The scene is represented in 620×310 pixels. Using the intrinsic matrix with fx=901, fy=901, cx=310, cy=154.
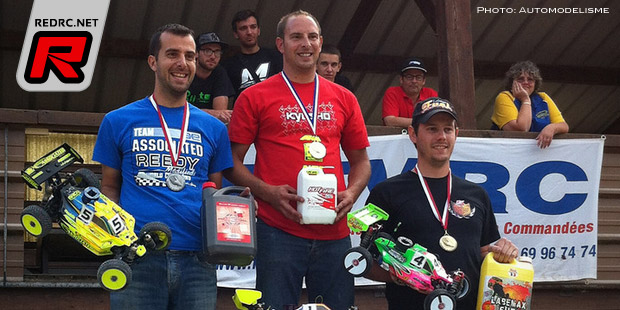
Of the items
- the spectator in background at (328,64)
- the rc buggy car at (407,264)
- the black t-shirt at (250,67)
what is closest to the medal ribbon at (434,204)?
the rc buggy car at (407,264)

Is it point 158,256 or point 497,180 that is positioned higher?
point 497,180

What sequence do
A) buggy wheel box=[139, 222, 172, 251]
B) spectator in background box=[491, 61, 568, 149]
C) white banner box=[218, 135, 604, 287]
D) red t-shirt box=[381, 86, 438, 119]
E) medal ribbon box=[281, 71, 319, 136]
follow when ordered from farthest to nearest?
red t-shirt box=[381, 86, 438, 119], spectator in background box=[491, 61, 568, 149], white banner box=[218, 135, 604, 287], medal ribbon box=[281, 71, 319, 136], buggy wheel box=[139, 222, 172, 251]

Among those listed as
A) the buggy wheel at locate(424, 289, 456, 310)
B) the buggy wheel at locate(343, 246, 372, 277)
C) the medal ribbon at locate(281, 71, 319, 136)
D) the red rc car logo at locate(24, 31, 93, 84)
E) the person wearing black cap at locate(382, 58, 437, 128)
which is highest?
the red rc car logo at locate(24, 31, 93, 84)

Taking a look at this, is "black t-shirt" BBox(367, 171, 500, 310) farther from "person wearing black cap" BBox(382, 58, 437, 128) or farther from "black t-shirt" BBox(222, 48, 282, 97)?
"person wearing black cap" BBox(382, 58, 437, 128)

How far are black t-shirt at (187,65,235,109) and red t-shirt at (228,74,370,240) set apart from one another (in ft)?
7.22

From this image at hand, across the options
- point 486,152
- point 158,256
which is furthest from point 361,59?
point 158,256

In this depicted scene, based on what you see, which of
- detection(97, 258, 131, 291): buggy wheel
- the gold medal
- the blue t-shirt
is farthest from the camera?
the gold medal

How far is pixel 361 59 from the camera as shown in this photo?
1181 cm

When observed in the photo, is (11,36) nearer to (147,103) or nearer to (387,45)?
(387,45)

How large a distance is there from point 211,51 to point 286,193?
8.94 feet

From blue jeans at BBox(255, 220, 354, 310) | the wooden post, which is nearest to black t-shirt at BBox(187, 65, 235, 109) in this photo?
the wooden post

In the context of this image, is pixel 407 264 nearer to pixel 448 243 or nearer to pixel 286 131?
pixel 448 243

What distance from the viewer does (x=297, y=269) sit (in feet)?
13.9

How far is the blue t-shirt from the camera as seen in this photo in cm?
387
